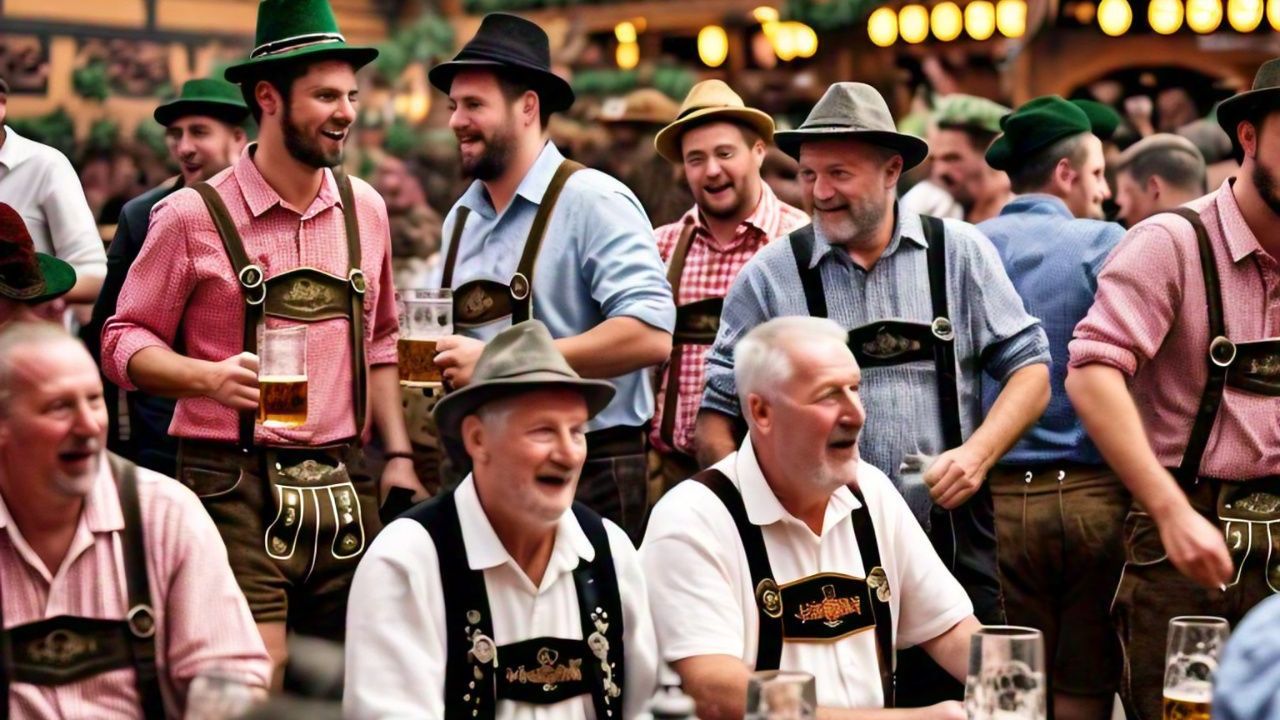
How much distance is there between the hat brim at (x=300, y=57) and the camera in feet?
18.1

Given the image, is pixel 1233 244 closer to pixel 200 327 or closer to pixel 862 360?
pixel 862 360

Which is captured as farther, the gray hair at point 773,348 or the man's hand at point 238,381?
the man's hand at point 238,381

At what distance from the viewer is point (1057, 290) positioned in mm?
6547

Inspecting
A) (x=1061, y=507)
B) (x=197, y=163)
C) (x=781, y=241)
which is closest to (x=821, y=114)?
(x=781, y=241)

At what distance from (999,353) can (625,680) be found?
5.57ft

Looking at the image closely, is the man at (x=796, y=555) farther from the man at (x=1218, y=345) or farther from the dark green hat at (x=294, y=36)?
the dark green hat at (x=294, y=36)

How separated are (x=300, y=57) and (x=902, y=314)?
5.50 ft

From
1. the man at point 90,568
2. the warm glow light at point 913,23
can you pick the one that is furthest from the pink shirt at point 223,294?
the warm glow light at point 913,23

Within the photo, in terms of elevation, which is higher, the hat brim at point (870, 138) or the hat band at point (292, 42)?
the hat band at point (292, 42)

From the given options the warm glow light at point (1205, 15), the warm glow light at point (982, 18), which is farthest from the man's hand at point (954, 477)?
the warm glow light at point (982, 18)

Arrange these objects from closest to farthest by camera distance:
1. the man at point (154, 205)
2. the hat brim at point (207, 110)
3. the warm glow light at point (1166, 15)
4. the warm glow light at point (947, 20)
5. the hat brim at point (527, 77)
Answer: the hat brim at point (527, 77) < the man at point (154, 205) < the hat brim at point (207, 110) < the warm glow light at point (1166, 15) < the warm glow light at point (947, 20)

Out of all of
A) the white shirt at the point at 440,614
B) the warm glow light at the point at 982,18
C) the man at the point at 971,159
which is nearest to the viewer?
the white shirt at the point at 440,614

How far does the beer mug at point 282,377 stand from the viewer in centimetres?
502

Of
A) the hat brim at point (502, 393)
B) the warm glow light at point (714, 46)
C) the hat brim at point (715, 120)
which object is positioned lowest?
the hat brim at point (502, 393)
